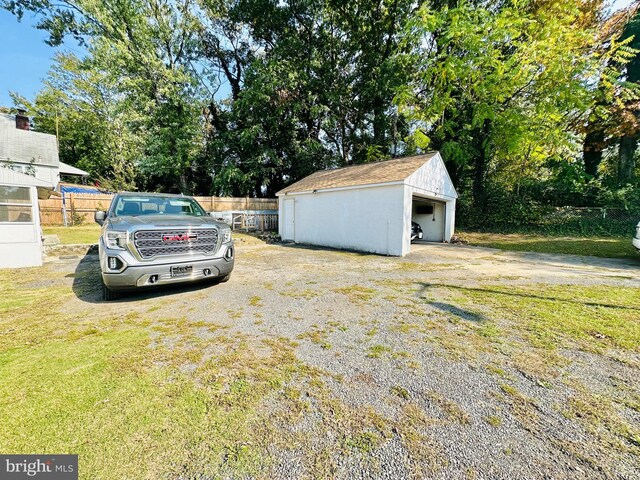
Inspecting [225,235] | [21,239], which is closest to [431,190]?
[225,235]

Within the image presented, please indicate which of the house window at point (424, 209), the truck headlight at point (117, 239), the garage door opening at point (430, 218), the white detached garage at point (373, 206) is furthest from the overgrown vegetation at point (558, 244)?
the truck headlight at point (117, 239)

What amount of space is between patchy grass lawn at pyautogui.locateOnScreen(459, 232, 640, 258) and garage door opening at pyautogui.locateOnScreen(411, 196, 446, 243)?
1.54 m

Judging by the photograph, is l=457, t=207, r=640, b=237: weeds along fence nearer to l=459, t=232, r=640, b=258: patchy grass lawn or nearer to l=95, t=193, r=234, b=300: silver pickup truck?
l=459, t=232, r=640, b=258: patchy grass lawn

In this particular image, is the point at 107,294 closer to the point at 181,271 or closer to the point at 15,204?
the point at 181,271

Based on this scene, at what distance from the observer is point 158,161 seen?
1808cm

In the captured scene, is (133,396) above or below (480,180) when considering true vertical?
below

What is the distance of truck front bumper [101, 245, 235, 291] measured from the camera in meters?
3.88

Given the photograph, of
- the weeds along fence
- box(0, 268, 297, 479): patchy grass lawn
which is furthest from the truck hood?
the weeds along fence

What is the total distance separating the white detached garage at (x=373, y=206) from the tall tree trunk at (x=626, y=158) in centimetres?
1013

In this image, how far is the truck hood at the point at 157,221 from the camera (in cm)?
414

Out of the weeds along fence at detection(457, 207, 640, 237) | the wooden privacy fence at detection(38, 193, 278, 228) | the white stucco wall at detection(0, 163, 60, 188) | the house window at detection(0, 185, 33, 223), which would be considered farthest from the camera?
the white stucco wall at detection(0, 163, 60, 188)

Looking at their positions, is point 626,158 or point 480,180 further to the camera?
point 480,180

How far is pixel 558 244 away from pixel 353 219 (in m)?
8.88

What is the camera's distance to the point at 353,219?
1052 cm
